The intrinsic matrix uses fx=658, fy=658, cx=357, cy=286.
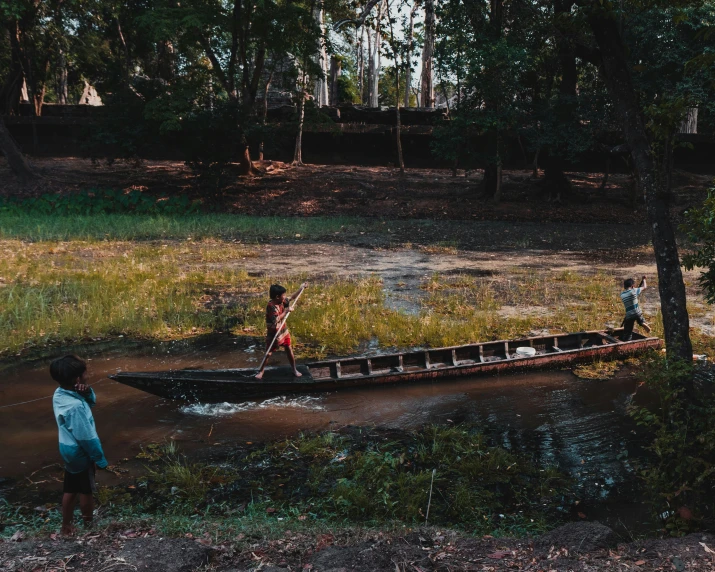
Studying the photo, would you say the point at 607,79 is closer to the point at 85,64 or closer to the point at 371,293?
the point at 371,293

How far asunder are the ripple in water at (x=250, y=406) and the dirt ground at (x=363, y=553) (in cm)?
382

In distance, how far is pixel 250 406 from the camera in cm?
898

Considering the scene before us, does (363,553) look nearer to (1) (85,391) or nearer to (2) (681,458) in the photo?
(1) (85,391)

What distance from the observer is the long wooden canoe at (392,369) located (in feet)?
28.8

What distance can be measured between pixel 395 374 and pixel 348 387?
0.73m

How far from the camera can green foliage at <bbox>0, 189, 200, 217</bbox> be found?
25578 millimetres

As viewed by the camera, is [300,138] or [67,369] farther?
[300,138]

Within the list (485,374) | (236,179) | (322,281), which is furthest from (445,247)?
(236,179)

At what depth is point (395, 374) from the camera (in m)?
Answer: 9.74

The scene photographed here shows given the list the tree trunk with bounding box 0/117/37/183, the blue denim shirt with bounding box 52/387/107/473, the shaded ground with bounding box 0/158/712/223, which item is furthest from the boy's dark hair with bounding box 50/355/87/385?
the tree trunk with bounding box 0/117/37/183

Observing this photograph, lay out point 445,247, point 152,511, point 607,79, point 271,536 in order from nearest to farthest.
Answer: point 271,536 < point 152,511 < point 607,79 < point 445,247

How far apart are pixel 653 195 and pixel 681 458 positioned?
2.43m

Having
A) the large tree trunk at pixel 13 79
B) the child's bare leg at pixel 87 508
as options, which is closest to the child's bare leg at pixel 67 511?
the child's bare leg at pixel 87 508

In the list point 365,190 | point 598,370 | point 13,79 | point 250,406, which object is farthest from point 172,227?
point 598,370
